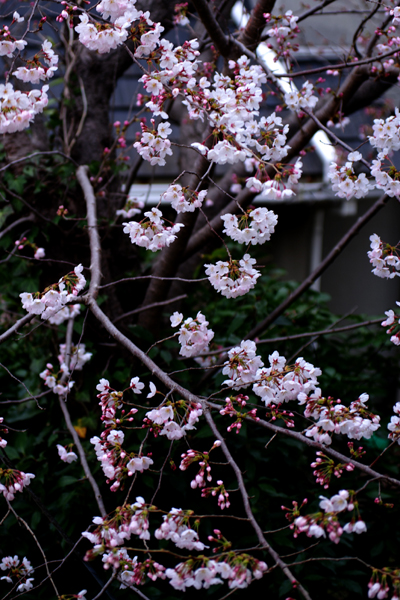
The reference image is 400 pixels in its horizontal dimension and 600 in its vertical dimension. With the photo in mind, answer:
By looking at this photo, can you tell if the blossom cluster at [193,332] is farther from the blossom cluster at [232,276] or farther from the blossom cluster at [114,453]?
the blossom cluster at [114,453]

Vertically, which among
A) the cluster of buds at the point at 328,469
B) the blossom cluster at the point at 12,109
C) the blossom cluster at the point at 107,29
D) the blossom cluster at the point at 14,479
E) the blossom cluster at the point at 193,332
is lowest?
the blossom cluster at the point at 14,479

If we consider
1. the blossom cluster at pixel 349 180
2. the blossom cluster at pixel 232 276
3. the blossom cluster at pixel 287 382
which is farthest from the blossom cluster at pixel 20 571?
the blossom cluster at pixel 349 180

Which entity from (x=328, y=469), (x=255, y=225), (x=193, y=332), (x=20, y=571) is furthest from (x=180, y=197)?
(x=20, y=571)

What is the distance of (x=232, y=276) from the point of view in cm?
144

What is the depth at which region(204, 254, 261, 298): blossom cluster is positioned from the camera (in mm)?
1415

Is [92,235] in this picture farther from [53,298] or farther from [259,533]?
[259,533]

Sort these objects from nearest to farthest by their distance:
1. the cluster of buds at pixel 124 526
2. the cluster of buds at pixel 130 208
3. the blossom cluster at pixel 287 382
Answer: the cluster of buds at pixel 124 526, the blossom cluster at pixel 287 382, the cluster of buds at pixel 130 208

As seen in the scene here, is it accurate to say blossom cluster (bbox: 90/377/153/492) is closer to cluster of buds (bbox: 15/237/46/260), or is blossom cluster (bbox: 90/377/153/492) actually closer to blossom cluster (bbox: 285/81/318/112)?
cluster of buds (bbox: 15/237/46/260)

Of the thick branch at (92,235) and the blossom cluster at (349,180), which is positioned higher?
the blossom cluster at (349,180)

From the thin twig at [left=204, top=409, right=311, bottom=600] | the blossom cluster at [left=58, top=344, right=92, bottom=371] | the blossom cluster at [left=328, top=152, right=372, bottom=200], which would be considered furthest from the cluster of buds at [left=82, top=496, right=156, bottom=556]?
the blossom cluster at [left=328, top=152, right=372, bottom=200]

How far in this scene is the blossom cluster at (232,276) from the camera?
1.42 metres

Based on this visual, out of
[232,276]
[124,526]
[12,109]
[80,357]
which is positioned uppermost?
[12,109]

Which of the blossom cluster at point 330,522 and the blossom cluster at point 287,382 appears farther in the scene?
the blossom cluster at point 287,382

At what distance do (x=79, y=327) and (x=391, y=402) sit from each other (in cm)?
253
